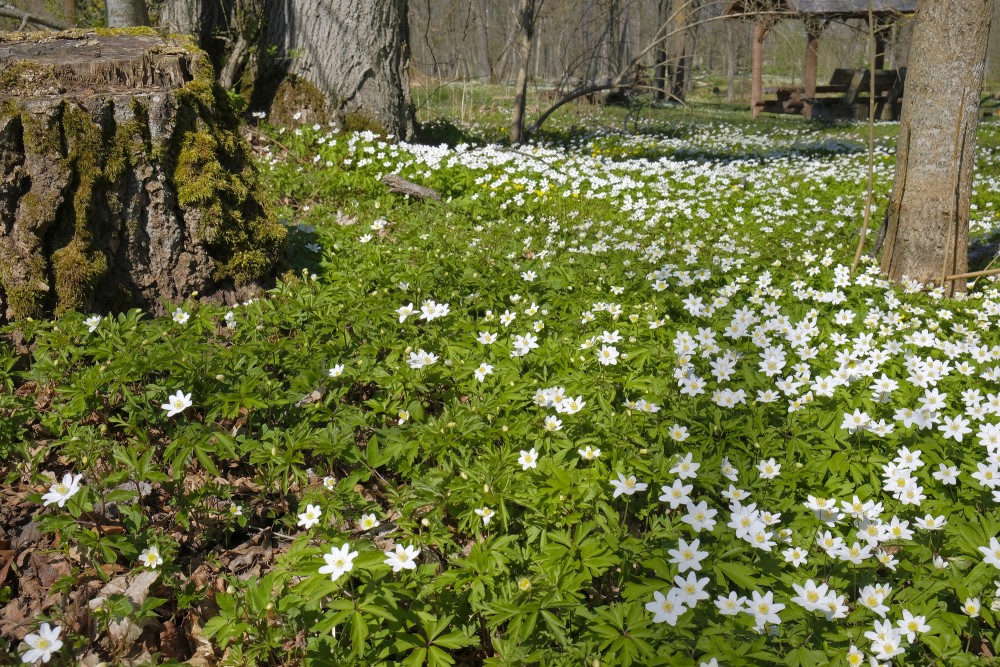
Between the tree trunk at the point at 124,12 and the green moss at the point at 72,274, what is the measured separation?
499cm

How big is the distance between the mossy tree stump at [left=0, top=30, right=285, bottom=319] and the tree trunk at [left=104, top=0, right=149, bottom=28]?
3.47 metres

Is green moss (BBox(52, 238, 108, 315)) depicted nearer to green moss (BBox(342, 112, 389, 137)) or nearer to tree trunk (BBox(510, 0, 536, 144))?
green moss (BBox(342, 112, 389, 137))

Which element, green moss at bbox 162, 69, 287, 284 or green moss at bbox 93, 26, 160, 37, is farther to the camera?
green moss at bbox 93, 26, 160, 37

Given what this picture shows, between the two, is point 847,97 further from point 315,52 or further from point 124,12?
point 124,12

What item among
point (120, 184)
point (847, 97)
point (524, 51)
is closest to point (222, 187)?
point (120, 184)

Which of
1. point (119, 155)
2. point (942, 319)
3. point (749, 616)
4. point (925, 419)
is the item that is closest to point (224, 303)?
point (119, 155)

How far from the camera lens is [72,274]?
10.4 feet

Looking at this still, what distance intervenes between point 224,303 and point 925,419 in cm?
345

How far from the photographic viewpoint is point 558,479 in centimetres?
232

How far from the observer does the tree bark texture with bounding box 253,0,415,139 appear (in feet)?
23.5

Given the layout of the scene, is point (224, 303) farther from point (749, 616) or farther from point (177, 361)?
point (749, 616)

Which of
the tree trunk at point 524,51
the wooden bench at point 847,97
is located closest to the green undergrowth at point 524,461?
the tree trunk at point 524,51

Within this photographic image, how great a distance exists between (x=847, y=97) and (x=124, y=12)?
830 inches

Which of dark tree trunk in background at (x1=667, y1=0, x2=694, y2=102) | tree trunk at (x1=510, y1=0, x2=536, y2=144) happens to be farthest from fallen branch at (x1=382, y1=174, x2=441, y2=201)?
tree trunk at (x1=510, y1=0, x2=536, y2=144)
